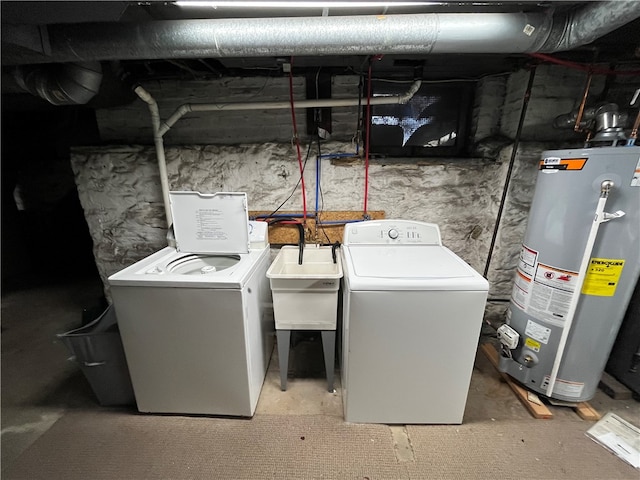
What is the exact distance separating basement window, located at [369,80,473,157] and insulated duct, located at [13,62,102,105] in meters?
1.61

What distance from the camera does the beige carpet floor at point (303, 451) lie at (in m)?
1.12

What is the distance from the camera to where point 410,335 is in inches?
46.0

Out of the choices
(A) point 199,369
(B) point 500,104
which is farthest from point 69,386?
(B) point 500,104

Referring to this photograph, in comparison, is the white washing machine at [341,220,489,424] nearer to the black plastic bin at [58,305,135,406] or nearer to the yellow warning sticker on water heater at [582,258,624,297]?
the yellow warning sticker on water heater at [582,258,624,297]

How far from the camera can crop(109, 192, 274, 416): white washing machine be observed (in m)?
1.17

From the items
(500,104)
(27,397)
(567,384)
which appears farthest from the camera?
(500,104)

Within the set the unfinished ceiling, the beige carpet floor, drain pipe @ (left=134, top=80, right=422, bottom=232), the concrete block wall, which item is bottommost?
the beige carpet floor

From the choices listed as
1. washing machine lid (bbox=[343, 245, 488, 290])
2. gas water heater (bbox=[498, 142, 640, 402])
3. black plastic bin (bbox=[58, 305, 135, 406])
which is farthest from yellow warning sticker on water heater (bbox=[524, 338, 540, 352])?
black plastic bin (bbox=[58, 305, 135, 406])

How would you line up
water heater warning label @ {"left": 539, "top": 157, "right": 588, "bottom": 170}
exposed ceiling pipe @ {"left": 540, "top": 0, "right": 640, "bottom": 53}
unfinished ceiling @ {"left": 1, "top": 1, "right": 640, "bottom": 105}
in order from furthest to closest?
water heater warning label @ {"left": 539, "top": 157, "right": 588, "bottom": 170}
unfinished ceiling @ {"left": 1, "top": 1, "right": 640, "bottom": 105}
exposed ceiling pipe @ {"left": 540, "top": 0, "right": 640, "bottom": 53}

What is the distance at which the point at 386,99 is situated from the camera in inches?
64.6

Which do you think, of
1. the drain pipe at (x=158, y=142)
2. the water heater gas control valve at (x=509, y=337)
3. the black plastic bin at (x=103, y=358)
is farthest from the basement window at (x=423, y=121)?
the black plastic bin at (x=103, y=358)

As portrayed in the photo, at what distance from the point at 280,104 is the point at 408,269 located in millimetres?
1282

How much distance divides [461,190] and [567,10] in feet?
3.23

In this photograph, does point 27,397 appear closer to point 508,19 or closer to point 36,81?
point 36,81
